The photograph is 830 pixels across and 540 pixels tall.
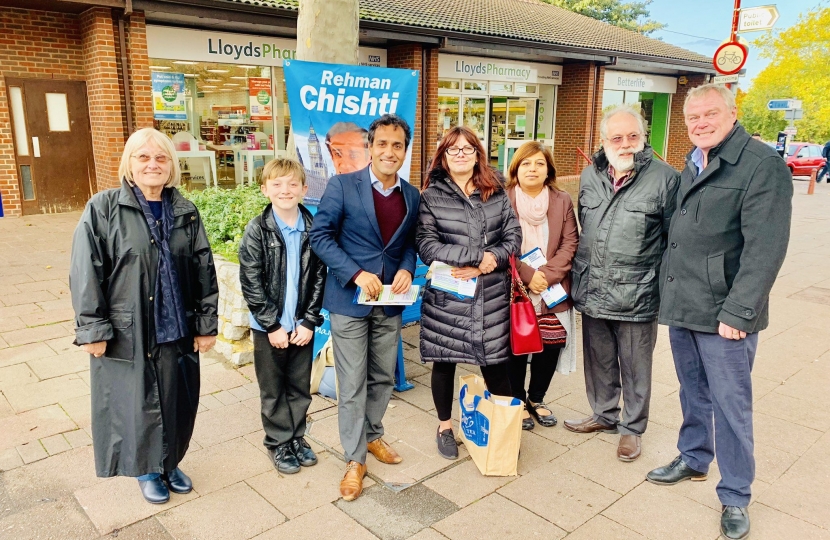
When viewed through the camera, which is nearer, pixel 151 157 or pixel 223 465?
pixel 151 157

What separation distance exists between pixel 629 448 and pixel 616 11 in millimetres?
48800

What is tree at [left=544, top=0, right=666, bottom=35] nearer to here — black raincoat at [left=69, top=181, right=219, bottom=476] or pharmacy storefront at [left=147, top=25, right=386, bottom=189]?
pharmacy storefront at [left=147, top=25, right=386, bottom=189]

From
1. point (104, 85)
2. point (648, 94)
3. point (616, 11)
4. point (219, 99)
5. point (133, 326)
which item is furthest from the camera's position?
point (616, 11)

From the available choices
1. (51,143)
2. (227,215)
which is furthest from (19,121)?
(227,215)

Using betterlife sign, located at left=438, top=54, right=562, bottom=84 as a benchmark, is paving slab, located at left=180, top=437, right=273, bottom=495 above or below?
below

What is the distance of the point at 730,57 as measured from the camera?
9234 millimetres

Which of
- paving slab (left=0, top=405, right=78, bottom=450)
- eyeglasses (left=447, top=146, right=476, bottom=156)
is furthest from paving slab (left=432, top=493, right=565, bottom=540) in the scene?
paving slab (left=0, top=405, right=78, bottom=450)

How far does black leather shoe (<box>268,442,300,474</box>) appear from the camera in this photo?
3.36 meters

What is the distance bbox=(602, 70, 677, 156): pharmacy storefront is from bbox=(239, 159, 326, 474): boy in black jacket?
18480 mm

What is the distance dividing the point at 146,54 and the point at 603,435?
9781mm

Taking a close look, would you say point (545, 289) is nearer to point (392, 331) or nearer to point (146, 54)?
point (392, 331)

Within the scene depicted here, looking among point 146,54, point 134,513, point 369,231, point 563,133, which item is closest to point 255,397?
point 134,513

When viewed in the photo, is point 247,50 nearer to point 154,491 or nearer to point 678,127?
point 154,491

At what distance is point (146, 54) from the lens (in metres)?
10.3
